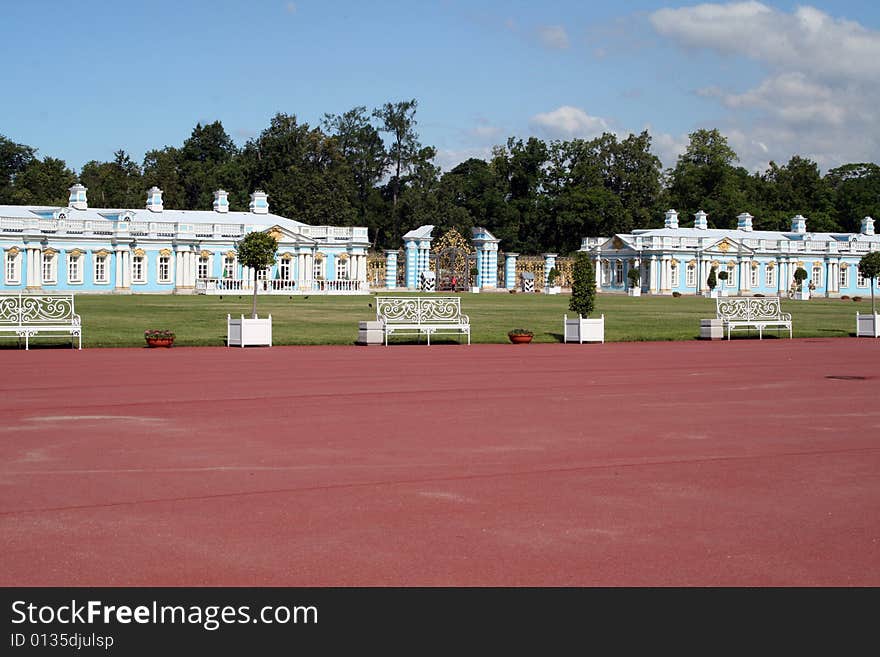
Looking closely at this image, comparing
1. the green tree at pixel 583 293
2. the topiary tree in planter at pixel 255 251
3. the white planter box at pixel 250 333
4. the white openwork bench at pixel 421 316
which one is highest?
the topiary tree in planter at pixel 255 251

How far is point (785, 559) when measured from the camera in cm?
643

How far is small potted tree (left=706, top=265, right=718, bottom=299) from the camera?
76312 mm

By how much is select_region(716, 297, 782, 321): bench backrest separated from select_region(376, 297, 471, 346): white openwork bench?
733 centimetres

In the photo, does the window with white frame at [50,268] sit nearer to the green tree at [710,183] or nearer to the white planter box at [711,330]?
the white planter box at [711,330]

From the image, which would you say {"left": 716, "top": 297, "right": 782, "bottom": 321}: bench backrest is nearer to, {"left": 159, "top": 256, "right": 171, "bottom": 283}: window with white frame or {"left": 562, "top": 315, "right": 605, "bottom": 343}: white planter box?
{"left": 562, "top": 315, "right": 605, "bottom": 343}: white planter box

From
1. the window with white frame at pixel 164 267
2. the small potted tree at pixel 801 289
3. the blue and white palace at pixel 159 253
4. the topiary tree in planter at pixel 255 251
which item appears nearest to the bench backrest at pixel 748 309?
the topiary tree in planter at pixel 255 251

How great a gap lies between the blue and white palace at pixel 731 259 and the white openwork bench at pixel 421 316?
58025 mm

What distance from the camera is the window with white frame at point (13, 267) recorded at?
207 ft

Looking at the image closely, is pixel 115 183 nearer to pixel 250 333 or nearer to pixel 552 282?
pixel 552 282

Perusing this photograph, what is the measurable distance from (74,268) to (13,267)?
3.57 m

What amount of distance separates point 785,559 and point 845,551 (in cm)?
46

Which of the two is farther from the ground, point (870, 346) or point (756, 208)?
point (756, 208)
